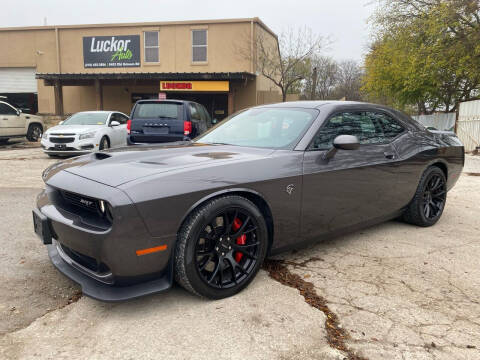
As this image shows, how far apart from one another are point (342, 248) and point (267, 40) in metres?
21.2

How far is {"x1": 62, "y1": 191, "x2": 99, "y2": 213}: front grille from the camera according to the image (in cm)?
239

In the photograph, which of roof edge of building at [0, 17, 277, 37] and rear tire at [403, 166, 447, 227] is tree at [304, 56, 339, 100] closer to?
roof edge of building at [0, 17, 277, 37]

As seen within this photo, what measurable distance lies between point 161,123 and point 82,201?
6.61 meters

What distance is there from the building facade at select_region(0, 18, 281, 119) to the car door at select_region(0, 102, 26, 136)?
5.70 m

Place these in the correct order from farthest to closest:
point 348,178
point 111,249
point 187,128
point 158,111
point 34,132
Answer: point 34,132, point 158,111, point 187,128, point 348,178, point 111,249

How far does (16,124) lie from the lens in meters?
15.0

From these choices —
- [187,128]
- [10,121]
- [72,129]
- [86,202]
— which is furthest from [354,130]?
[10,121]

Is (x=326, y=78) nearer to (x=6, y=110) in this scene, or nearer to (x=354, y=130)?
(x=6, y=110)

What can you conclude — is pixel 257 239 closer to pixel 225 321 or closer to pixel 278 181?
pixel 278 181

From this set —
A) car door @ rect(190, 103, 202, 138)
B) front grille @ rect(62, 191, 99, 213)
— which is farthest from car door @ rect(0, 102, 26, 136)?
front grille @ rect(62, 191, 99, 213)

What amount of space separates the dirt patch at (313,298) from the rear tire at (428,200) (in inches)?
65.2

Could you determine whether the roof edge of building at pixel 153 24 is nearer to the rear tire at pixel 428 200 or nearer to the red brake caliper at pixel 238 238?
the rear tire at pixel 428 200

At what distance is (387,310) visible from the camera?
2523 millimetres

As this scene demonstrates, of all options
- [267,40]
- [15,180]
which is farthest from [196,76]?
[15,180]
